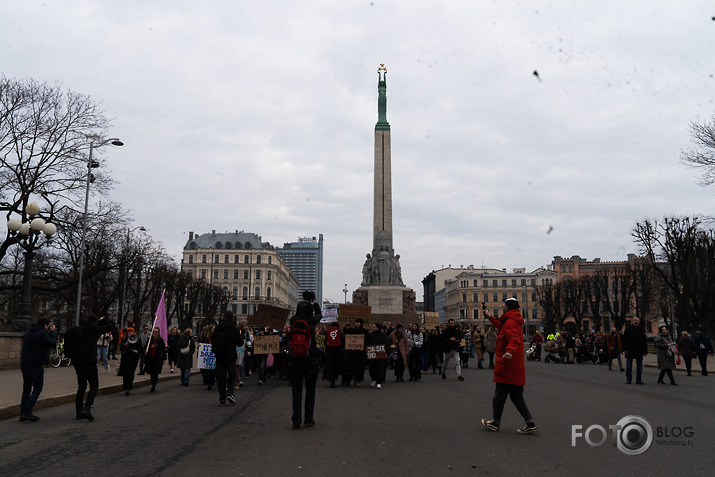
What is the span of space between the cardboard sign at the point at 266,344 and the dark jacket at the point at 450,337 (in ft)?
16.3

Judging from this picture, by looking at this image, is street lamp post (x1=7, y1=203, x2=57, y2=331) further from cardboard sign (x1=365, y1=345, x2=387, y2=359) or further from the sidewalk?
cardboard sign (x1=365, y1=345, x2=387, y2=359)

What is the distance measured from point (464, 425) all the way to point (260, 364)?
8612 millimetres

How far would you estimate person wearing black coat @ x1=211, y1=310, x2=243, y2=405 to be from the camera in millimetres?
10961

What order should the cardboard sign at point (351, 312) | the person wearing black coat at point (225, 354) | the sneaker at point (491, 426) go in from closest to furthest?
the sneaker at point (491, 426) < the person wearing black coat at point (225, 354) < the cardboard sign at point (351, 312)

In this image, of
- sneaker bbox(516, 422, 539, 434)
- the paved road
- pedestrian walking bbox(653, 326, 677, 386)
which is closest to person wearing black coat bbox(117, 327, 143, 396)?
the paved road

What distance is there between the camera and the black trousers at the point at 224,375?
1097 cm

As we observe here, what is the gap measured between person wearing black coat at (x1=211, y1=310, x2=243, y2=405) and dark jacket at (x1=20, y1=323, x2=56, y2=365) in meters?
2.80

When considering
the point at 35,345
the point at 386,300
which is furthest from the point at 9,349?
the point at 386,300

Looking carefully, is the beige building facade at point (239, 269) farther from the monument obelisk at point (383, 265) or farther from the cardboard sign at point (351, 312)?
the cardboard sign at point (351, 312)

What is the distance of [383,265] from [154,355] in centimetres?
2809

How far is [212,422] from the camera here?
875 centimetres

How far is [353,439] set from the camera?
23.6 feet

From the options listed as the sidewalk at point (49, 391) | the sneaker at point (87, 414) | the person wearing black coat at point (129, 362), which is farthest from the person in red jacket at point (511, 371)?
the person wearing black coat at point (129, 362)

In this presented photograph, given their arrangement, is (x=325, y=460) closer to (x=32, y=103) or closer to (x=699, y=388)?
(x=699, y=388)
